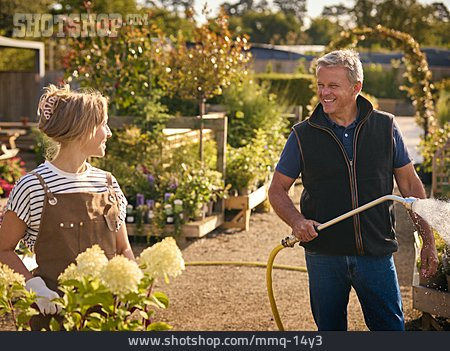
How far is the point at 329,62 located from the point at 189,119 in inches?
203

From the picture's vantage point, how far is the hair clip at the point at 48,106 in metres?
2.60

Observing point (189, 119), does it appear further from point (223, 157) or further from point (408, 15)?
point (408, 15)

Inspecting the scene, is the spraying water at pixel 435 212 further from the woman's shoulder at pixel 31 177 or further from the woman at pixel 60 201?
the woman's shoulder at pixel 31 177

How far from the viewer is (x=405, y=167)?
3418 millimetres

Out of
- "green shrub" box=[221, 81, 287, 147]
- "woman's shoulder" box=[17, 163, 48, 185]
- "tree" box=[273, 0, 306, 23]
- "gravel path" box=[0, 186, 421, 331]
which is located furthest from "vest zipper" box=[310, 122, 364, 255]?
"tree" box=[273, 0, 306, 23]

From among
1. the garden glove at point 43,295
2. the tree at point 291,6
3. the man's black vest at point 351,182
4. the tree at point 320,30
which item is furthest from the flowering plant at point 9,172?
the tree at point 291,6

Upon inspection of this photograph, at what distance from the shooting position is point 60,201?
2619 millimetres

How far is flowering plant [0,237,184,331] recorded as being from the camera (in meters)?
1.77

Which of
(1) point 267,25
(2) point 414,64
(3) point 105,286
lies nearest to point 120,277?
(3) point 105,286

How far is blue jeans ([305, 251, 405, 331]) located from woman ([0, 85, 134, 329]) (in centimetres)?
103

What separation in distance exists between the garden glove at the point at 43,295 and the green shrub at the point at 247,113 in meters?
8.73

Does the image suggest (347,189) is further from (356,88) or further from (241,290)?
(241,290)

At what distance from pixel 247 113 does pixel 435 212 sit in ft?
30.0

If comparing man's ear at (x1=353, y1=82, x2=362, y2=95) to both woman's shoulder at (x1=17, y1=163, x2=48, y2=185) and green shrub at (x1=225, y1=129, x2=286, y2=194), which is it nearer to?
woman's shoulder at (x1=17, y1=163, x2=48, y2=185)
